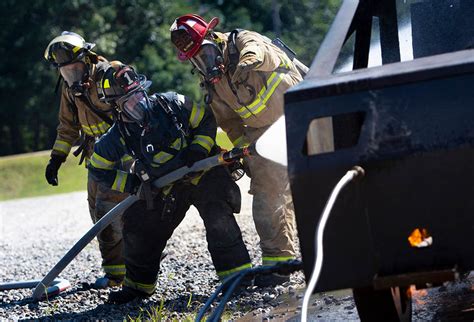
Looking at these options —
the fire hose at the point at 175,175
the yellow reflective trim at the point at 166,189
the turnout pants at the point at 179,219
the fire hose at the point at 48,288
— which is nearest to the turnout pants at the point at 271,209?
the turnout pants at the point at 179,219

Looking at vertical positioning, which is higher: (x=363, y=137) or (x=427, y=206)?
(x=363, y=137)

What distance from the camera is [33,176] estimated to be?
2033 cm

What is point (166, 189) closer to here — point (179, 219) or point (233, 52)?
point (179, 219)

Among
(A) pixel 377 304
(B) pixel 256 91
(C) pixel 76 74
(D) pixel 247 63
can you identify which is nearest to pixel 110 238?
(C) pixel 76 74

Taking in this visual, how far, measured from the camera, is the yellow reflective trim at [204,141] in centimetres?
634

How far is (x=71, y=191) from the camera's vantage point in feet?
59.7

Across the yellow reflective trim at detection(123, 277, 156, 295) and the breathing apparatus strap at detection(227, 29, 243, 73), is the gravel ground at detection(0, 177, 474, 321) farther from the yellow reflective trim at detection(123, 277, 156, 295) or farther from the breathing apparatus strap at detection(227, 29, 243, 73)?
the breathing apparatus strap at detection(227, 29, 243, 73)

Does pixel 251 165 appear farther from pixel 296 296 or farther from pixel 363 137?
pixel 363 137

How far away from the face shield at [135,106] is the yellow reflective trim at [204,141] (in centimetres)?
36

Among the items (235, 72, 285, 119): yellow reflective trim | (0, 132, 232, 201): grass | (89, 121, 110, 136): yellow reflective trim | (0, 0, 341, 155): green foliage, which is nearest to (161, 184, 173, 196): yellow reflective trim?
(235, 72, 285, 119): yellow reflective trim

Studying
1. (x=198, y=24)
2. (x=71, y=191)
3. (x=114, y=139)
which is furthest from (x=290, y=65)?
(x=71, y=191)

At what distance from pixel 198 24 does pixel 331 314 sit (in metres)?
2.19

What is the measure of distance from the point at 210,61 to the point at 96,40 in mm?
20984

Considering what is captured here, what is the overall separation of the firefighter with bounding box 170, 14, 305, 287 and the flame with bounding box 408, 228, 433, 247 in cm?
313
